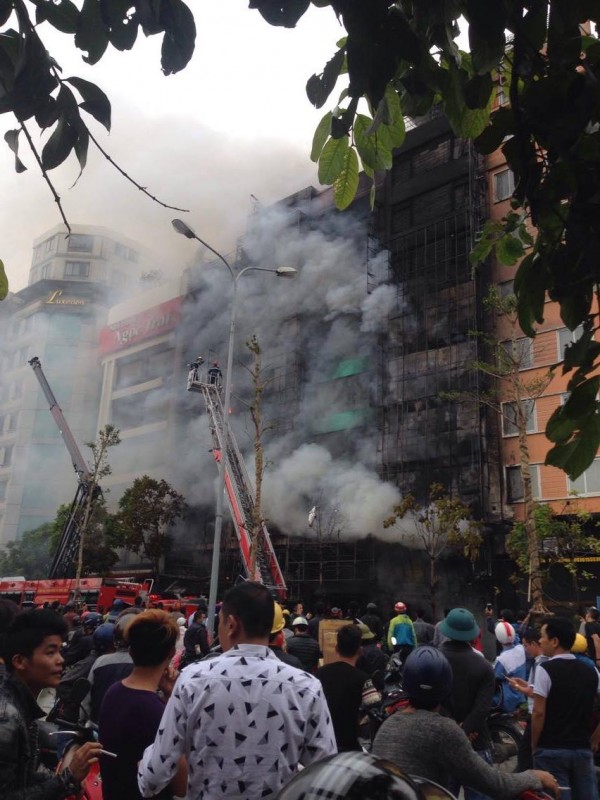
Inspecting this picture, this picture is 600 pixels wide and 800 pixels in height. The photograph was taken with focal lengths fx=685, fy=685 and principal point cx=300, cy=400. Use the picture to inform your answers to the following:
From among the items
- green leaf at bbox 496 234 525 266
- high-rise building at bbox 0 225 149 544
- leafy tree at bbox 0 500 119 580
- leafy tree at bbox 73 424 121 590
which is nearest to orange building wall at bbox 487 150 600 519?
leafy tree at bbox 73 424 121 590

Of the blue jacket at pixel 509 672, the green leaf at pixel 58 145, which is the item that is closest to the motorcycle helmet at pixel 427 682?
the green leaf at pixel 58 145

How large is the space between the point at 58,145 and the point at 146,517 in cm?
3782

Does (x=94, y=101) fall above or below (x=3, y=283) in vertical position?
above

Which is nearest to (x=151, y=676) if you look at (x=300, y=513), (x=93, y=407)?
(x=300, y=513)

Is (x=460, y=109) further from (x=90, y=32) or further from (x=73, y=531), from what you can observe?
(x=73, y=531)

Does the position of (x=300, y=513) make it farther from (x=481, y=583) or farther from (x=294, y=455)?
(x=481, y=583)

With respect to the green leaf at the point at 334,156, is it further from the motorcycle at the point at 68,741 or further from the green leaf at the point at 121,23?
the motorcycle at the point at 68,741

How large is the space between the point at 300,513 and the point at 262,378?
945cm

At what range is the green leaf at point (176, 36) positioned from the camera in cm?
196

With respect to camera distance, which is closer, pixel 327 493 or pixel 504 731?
pixel 504 731

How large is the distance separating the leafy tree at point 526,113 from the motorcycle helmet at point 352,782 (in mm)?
1016

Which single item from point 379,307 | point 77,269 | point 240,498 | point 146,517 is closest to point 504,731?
point 240,498

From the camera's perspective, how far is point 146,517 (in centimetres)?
3834

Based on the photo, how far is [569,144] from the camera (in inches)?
71.5
